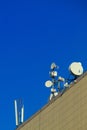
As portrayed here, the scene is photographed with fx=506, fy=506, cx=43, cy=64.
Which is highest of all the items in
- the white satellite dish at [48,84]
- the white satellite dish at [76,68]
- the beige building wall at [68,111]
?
the white satellite dish at [48,84]

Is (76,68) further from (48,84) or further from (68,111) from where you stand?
(48,84)

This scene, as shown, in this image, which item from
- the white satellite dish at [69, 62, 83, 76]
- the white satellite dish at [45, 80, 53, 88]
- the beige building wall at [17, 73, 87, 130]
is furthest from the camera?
the white satellite dish at [45, 80, 53, 88]

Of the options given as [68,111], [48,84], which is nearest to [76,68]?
[68,111]

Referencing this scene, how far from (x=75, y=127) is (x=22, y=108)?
67.3 ft

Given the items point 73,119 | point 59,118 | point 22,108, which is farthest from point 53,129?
point 22,108

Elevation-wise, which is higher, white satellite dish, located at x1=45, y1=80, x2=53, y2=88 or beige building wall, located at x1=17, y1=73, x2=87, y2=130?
white satellite dish, located at x1=45, y1=80, x2=53, y2=88

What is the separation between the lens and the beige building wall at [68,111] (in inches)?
1722

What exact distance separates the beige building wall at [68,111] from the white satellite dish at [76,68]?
2.84 meters

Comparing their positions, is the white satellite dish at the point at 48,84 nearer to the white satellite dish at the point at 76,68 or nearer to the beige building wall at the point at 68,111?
the beige building wall at the point at 68,111

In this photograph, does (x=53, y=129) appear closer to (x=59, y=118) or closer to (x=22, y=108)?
(x=59, y=118)

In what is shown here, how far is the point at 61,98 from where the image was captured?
159ft

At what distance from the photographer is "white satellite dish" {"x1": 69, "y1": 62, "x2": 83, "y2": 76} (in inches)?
1938

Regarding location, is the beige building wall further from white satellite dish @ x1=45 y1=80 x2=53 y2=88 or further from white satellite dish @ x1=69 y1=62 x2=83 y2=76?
white satellite dish @ x1=45 y1=80 x2=53 y2=88

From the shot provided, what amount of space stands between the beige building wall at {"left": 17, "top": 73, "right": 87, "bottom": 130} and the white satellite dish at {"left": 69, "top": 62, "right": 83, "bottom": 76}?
9.32ft
